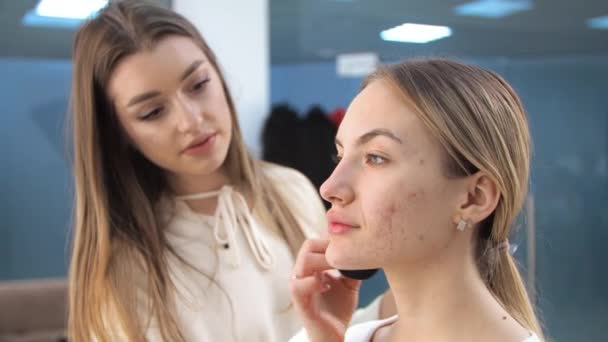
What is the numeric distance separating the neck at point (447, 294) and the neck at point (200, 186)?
24.2 inches

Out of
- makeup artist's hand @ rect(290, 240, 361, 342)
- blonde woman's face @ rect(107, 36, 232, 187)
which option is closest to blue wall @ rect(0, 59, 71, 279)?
blonde woman's face @ rect(107, 36, 232, 187)

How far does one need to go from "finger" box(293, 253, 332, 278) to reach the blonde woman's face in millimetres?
348

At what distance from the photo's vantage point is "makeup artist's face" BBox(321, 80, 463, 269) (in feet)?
2.69

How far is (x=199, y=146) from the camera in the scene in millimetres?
1264

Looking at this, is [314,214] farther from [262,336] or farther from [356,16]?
[356,16]

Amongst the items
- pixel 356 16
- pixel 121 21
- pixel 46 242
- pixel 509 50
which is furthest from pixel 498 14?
pixel 46 242

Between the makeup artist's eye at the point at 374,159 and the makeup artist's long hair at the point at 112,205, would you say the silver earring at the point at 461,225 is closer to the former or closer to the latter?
the makeup artist's eye at the point at 374,159

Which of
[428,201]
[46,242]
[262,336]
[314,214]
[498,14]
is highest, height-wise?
[498,14]

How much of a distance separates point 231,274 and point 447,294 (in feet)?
1.89

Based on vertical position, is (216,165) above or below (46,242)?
above

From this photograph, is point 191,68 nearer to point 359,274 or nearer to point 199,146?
point 199,146

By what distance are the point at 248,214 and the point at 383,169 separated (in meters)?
0.62

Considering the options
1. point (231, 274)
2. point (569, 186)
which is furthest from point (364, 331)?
point (569, 186)

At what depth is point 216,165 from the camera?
1.29m
